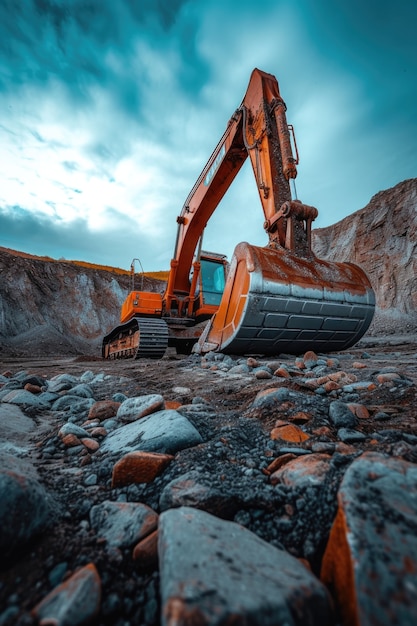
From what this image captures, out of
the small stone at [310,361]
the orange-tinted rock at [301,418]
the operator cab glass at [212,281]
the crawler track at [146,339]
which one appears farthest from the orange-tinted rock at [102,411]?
the operator cab glass at [212,281]

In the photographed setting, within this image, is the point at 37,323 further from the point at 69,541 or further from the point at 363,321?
the point at 69,541

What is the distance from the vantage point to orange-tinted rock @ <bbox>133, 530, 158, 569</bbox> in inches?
23.1

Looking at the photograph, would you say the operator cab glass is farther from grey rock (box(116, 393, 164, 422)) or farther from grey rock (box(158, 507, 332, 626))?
grey rock (box(158, 507, 332, 626))

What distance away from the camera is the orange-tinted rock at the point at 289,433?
3.49ft

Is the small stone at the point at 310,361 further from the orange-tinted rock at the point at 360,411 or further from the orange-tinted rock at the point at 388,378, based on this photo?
the orange-tinted rock at the point at 360,411

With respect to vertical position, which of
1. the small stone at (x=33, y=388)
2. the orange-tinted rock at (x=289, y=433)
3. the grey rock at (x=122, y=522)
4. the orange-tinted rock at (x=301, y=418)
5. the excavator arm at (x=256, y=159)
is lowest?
the small stone at (x=33, y=388)

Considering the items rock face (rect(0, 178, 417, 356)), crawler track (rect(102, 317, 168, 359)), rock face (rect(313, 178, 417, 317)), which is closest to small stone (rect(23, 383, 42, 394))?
crawler track (rect(102, 317, 168, 359))

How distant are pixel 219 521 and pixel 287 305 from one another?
301cm

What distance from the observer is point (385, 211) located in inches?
468

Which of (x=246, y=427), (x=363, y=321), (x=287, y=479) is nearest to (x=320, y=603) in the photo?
(x=287, y=479)

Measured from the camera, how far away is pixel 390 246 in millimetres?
11328

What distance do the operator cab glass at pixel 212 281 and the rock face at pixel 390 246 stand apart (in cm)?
720

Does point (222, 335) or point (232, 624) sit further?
point (222, 335)

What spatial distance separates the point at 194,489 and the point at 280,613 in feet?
1.30
